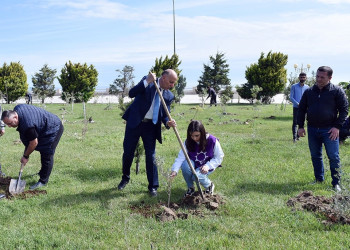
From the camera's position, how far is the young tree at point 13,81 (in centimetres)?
2977

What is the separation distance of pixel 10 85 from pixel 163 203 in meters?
28.0

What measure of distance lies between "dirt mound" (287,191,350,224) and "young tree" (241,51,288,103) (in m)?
27.1

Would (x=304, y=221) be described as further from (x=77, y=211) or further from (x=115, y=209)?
(x=77, y=211)

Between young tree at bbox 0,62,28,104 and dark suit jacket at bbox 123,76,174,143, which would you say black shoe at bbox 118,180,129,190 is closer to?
dark suit jacket at bbox 123,76,174,143

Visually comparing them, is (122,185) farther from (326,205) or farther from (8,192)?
(326,205)

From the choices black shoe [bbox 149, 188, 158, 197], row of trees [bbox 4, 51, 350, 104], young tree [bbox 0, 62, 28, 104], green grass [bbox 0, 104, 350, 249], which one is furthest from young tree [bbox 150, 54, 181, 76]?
black shoe [bbox 149, 188, 158, 197]

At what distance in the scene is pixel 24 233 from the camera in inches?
167

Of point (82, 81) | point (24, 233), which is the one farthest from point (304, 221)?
point (82, 81)

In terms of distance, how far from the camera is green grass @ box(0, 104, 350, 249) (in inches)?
157

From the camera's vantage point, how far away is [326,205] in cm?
492

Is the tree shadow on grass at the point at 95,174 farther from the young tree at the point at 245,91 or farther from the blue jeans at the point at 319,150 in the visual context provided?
the young tree at the point at 245,91

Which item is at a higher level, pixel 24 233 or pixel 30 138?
pixel 30 138

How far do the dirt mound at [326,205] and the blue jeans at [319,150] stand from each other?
699 mm

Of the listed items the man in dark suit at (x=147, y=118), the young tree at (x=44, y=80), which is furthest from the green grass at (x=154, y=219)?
the young tree at (x=44, y=80)
